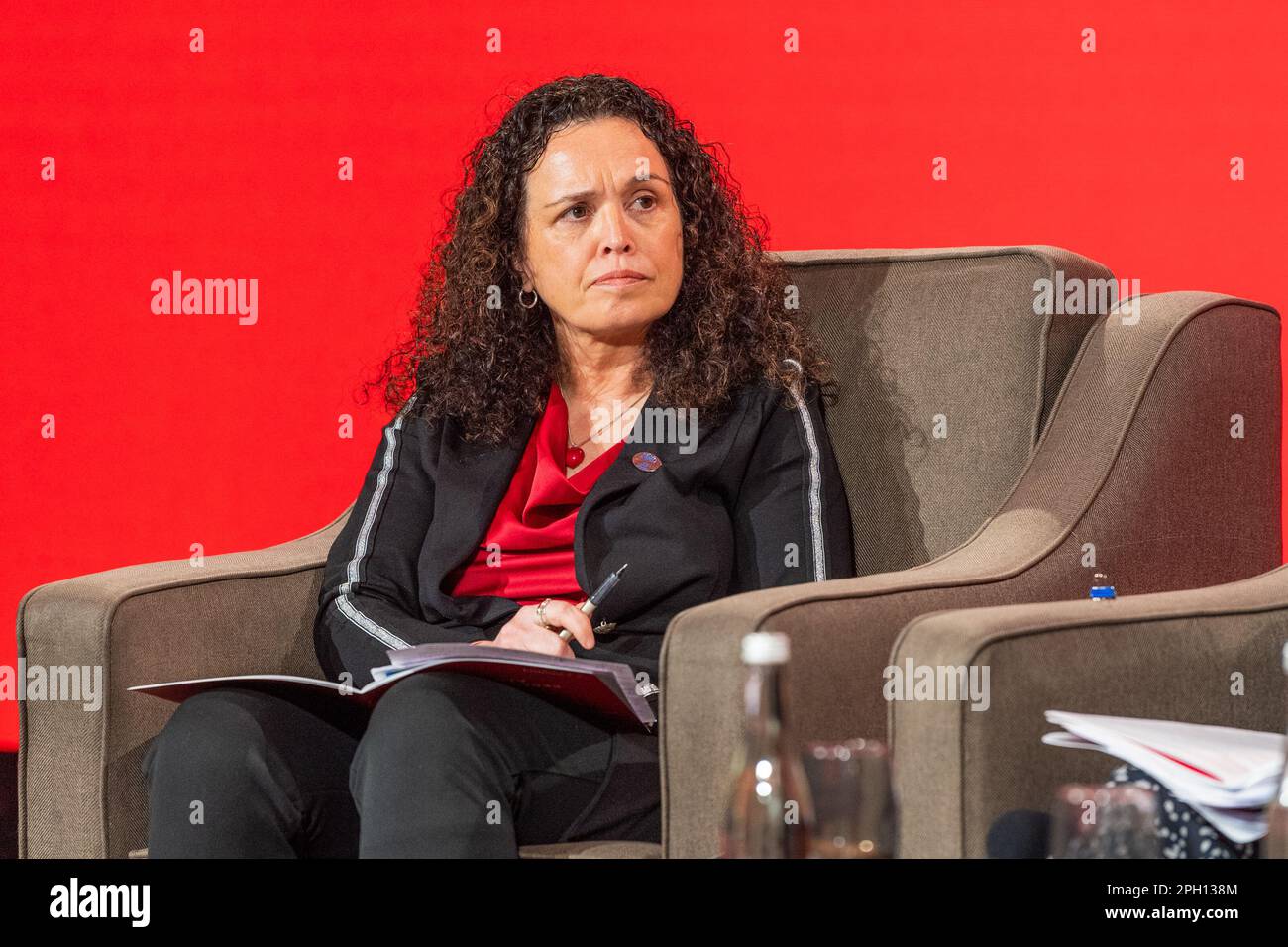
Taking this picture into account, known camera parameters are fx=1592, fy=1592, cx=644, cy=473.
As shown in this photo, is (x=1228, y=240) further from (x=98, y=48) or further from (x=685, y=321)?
(x=98, y=48)

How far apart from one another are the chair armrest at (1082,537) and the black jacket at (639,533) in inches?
7.5

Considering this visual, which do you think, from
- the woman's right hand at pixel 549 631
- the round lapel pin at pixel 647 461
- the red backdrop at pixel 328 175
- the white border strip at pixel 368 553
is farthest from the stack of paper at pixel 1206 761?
the red backdrop at pixel 328 175

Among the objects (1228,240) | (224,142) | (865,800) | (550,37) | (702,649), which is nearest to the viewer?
(865,800)

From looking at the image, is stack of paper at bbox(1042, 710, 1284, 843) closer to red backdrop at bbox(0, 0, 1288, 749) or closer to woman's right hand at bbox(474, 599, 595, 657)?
woman's right hand at bbox(474, 599, 595, 657)

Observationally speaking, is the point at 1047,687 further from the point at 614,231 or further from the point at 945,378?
the point at 614,231

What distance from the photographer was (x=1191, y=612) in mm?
1401

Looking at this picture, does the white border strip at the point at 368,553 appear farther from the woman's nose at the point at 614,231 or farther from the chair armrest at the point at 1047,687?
the chair armrest at the point at 1047,687

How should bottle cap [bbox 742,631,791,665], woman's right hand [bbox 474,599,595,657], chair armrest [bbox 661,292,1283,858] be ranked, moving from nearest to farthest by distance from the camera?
bottle cap [bbox 742,631,791,665]
chair armrest [bbox 661,292,1283,858]
woman's right hand [bbox 474,599,595,657]

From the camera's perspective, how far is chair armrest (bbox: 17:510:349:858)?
167 centimetres

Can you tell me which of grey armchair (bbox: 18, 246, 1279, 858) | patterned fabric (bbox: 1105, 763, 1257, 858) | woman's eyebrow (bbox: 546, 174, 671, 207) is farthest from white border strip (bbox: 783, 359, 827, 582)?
patterned fabric (bbox: 1105, 763, 1257, 858)

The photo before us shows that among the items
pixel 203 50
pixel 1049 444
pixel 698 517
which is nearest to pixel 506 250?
pixel 698 517

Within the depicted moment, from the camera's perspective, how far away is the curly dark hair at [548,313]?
1.90 m

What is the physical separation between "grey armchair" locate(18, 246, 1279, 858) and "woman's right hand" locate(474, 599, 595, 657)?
0.80ft
